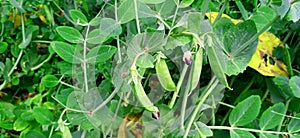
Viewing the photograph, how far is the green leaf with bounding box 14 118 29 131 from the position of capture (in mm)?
752

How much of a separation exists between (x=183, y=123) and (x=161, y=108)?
30 millimetres

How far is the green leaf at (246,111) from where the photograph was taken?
572 millimetres

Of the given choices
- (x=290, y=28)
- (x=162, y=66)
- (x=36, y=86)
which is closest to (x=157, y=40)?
(x=162, y=66)

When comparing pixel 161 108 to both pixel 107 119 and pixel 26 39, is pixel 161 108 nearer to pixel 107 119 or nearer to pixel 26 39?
pixel 107 119

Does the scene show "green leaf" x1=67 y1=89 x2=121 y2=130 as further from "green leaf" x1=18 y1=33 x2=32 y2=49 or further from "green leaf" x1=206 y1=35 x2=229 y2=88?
"green leaf" x1=18 y1=33 x2=32 y2=49

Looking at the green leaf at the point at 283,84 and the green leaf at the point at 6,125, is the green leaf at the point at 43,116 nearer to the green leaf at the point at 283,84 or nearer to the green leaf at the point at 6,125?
the green leaf at the point at 6,125

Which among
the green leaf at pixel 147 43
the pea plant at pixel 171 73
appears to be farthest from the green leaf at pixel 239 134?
the green leaf at pixel 147 43

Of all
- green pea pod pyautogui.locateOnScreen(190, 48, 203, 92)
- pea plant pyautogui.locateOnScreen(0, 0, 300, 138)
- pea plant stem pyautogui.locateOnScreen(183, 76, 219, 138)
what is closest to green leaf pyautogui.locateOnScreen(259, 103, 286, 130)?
pea plant pyautogui.locateOnScreen(0, 0, 300, 138)

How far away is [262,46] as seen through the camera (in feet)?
2.37

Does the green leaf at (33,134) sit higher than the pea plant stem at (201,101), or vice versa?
the pea plant stem at (201,101)

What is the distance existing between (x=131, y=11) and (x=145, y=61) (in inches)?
3.2

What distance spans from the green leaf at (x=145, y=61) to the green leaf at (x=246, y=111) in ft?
0.69

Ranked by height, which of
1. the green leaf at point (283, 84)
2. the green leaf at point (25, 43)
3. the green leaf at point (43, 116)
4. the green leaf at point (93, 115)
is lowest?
the green leaf at point (43, 116)

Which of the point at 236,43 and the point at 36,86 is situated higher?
the point at 236,43
